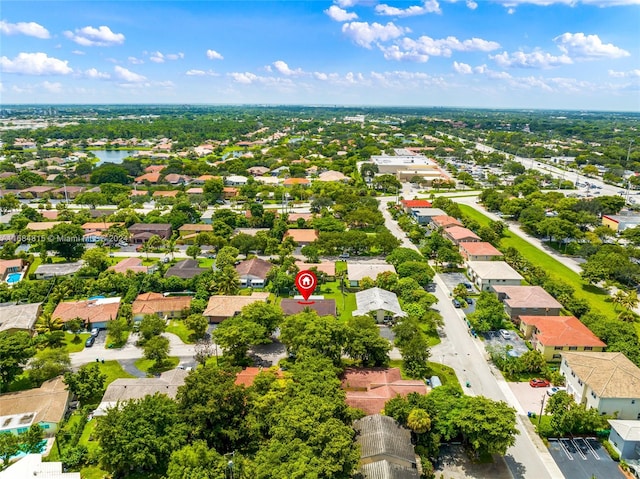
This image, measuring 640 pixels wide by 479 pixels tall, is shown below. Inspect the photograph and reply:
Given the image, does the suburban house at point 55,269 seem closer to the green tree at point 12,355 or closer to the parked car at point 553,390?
the green tree at point 12,355

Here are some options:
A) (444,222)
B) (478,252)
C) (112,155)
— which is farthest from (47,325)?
(112,155)

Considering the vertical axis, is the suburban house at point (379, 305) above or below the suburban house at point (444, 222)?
below

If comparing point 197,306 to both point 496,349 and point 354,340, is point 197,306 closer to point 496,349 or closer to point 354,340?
point 354,340

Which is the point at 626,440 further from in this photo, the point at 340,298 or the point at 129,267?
the point at 129,267

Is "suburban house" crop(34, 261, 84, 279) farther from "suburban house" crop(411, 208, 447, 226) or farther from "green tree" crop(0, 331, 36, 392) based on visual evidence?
"suburban house" crop(411, 208, 447, 226)

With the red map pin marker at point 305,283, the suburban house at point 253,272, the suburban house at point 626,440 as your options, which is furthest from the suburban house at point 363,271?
the suburban house at point 626,440

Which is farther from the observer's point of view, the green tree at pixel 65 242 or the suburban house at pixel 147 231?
the suburban house at pixel 147 231

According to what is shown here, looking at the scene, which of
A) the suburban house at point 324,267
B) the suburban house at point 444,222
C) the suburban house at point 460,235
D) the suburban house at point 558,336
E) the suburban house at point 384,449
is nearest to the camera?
the suburban house at point 384,449

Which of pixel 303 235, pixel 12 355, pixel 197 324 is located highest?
pixel 303 235
